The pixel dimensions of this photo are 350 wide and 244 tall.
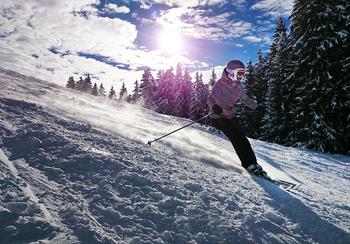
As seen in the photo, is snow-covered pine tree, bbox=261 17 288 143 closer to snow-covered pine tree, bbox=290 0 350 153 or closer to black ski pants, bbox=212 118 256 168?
snow-covered pine tree, bbox=290 0 350 153

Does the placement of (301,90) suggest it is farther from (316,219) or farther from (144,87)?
(144,87)

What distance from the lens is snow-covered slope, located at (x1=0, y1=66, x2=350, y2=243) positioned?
343cm

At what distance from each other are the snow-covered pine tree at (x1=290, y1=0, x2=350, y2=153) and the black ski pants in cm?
1406

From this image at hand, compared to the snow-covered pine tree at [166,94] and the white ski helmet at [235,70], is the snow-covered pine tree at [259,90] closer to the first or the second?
the snow-covered pine tree at [166,94]

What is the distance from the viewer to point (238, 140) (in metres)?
6.83

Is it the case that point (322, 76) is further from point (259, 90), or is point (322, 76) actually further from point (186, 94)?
point (186, 94)

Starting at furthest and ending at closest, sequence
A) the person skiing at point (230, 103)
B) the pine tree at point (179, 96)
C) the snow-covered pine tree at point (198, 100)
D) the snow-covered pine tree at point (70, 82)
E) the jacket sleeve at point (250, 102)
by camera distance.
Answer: the snow-covered pine tree at point (70, 82) → the pine tree at point (179, 96) → the snow-covered pine tree at point (198, 100) → the jacket sleeve at point (250, 102) → the person skiing at point (230, 103)

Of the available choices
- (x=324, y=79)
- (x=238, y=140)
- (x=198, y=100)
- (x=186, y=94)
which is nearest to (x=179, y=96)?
(x=186, y=94)

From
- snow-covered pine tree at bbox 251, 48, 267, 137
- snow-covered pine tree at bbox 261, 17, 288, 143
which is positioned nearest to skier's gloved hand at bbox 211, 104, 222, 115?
snow-covered pine tree at bbox 261, 17, 288, 143

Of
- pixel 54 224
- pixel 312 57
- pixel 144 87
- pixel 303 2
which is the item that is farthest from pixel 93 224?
pixel 144 87

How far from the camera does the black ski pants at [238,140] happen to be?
21.7 feet

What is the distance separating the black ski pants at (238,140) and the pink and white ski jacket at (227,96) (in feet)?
0.44

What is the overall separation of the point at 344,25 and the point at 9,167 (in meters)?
20.6

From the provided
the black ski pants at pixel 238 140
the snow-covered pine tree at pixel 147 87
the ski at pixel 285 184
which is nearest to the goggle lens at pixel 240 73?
the black ski pants at pixel 238 140
